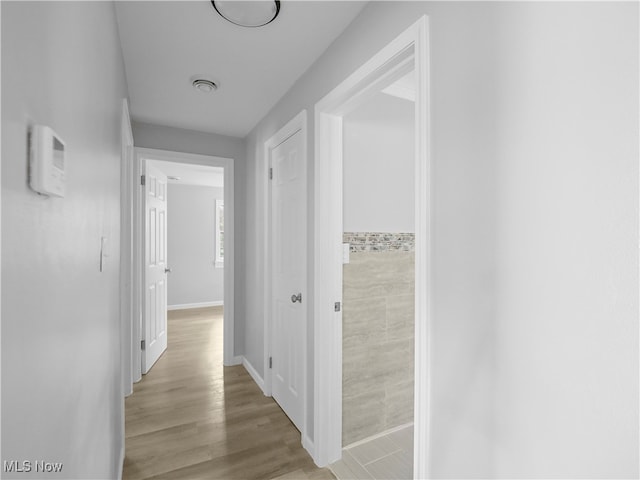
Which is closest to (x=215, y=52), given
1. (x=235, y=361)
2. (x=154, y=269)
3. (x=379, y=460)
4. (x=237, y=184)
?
(x=237, y=184)

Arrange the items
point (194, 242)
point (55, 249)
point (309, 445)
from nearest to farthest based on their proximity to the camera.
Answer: point (55, 249) < point (309, 445) < point (194, 242)

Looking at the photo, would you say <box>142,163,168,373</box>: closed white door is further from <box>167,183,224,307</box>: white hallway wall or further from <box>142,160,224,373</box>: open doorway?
<box>167,183,224,307</box>: white hallway wall

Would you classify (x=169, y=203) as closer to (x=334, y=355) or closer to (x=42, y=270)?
(x=334, y=355)

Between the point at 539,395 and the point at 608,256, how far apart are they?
0.40 m

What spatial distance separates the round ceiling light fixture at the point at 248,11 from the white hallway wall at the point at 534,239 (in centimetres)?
70

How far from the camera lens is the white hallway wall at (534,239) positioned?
73 centimetres

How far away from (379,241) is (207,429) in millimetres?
1783

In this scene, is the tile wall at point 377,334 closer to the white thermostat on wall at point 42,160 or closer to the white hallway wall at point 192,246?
the white thermostat on wall at point 42,160

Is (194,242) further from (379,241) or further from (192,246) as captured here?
(379,241)

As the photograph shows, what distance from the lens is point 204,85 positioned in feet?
7.81

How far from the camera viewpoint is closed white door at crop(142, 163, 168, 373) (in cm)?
332

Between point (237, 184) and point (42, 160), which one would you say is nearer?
point (42, 160)

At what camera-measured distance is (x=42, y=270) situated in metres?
0.60

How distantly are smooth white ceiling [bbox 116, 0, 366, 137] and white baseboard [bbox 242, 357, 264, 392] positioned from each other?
2364mm
